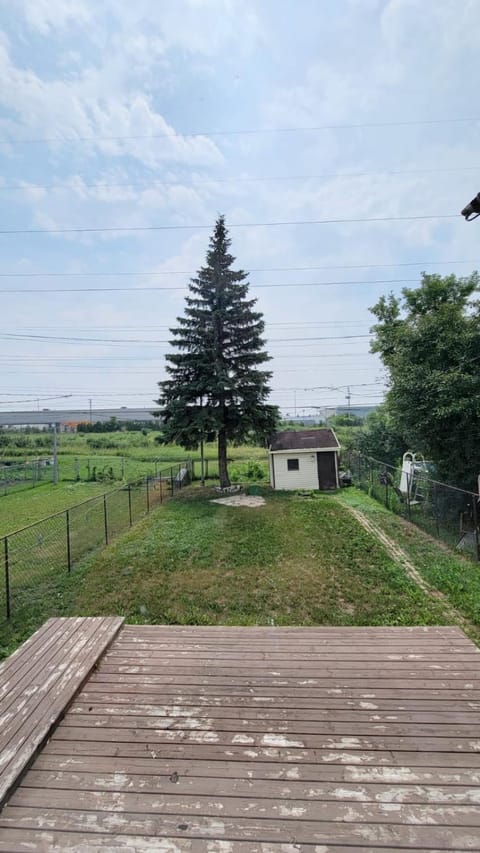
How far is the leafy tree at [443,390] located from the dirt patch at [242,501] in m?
5.41

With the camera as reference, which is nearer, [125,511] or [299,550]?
[299,550]

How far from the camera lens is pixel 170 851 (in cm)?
159

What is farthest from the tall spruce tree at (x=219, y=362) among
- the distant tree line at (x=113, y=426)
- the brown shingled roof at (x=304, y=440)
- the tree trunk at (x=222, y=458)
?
the distant tree line at (x=113, y=426)

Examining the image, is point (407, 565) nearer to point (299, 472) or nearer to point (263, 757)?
point (263, 757)

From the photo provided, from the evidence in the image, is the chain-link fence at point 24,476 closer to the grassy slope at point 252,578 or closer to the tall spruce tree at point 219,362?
the tall spruce tree at point 219,362

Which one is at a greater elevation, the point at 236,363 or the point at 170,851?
the point at 236,363

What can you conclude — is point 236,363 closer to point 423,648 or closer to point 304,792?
point 423,648

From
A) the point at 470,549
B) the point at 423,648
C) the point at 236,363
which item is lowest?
the point at 470,549

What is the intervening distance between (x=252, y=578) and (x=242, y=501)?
7.36 meters

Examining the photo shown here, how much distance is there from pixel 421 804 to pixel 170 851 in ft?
4.04

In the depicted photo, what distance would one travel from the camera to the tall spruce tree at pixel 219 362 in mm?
14656

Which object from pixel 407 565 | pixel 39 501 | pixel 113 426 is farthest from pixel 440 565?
pixel 113 426

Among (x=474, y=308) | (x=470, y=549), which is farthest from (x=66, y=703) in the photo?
(x=474, y=308)

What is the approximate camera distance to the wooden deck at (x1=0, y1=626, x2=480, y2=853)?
5.46 feet
